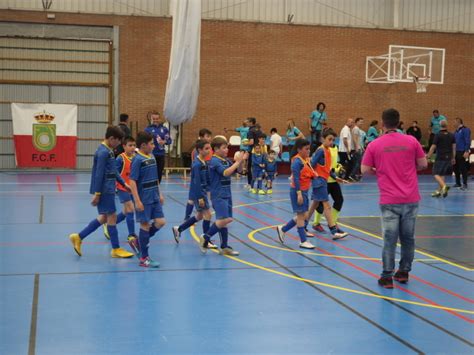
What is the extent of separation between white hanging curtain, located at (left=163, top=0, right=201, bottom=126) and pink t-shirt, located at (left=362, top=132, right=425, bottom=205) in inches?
561

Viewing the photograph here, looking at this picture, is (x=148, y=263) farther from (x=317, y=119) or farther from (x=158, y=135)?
(x=317, y=119)

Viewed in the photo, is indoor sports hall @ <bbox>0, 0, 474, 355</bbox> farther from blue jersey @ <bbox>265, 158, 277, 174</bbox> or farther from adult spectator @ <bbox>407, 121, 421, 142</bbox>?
blue jersey @ <bbox>265, 158, 277, 174</bbox>

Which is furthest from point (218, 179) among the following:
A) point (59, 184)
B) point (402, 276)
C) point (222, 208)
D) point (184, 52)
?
point (184, 52)

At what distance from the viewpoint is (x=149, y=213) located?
26.6 feet

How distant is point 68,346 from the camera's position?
199 inches

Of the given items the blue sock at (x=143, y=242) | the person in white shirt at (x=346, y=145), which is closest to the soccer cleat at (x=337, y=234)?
the blue sock at (x=143, y=242)

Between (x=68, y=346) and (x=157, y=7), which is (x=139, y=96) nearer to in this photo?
(x=157, y=7)

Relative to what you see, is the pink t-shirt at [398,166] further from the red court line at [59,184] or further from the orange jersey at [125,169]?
the red court line at [59,184]

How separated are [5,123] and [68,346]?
2026 centimetres

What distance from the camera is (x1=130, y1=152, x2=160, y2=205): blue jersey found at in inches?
317

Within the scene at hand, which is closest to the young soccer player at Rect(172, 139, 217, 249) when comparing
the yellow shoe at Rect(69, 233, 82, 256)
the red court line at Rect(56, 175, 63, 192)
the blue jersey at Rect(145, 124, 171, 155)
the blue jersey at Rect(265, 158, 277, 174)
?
the yellow shoe at Rect(69, 233, 82, 256)

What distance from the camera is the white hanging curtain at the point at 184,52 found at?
2031cm

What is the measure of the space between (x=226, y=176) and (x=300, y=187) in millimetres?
1447

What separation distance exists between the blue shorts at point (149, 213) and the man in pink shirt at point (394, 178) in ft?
9.09
